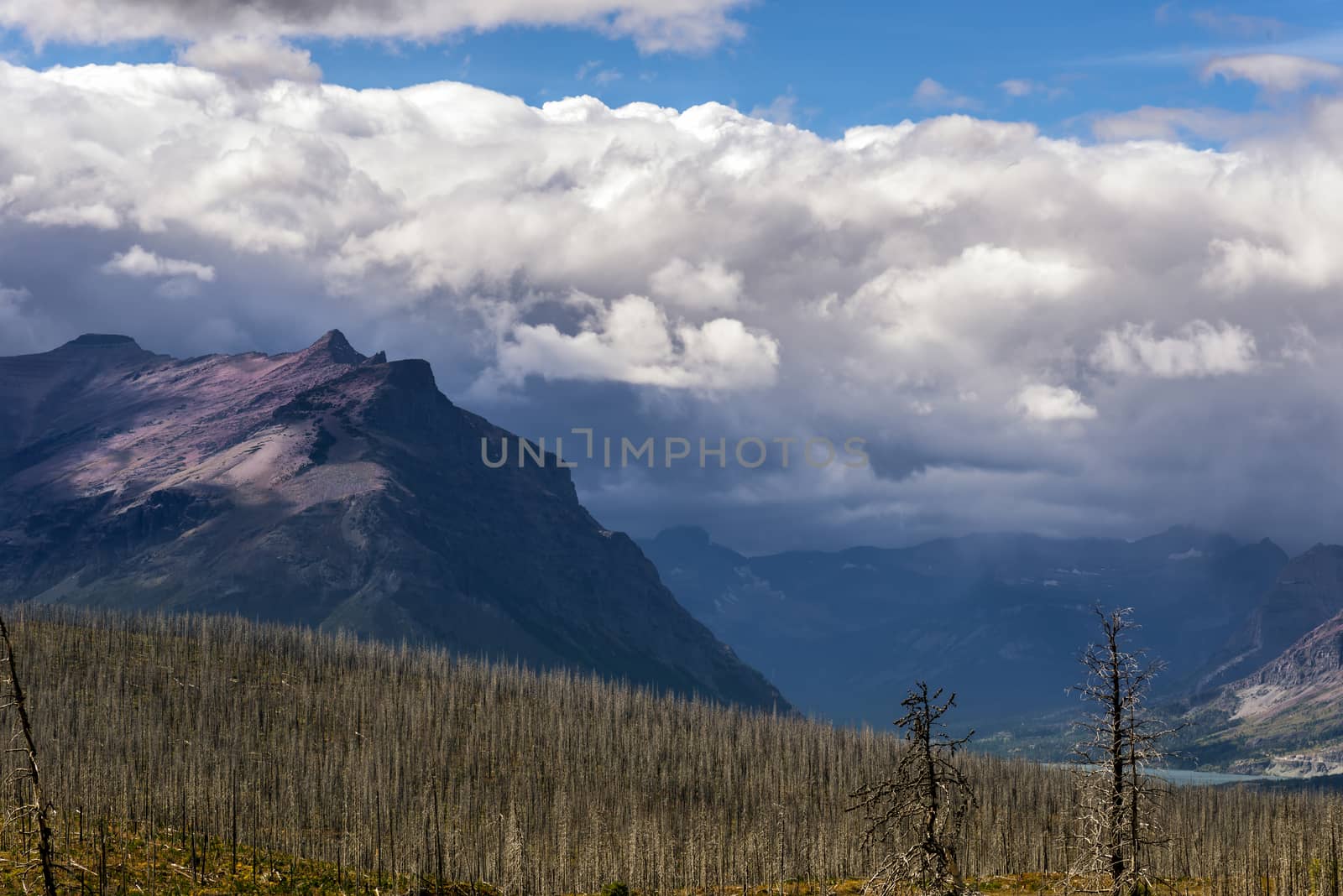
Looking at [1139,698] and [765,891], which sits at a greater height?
[1139,698]

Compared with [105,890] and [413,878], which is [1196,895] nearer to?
[413,878]

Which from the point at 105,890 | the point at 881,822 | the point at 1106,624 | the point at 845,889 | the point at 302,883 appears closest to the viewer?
the point at 881,822

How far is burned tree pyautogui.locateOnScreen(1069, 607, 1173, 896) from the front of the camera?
236 feet

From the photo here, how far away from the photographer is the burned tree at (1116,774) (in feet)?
236

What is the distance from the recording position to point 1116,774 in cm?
7400

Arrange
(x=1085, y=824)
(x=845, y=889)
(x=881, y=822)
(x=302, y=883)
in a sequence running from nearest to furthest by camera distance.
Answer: (x=881, y=822) → (x=1085, y=824) → (x=302, y=883) → (x=845, y=889)

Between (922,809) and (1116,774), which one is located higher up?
(922,809)

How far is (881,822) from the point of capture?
4781 cm

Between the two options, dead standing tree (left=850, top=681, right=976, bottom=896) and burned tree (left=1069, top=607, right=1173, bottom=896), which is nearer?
dead standing tree (left=850, top=681, right=976, bottom=896)

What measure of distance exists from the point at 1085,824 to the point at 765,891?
424ft

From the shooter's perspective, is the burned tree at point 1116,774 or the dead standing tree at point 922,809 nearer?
the dead standing tree at point 922,809

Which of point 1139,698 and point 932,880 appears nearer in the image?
point 932,880

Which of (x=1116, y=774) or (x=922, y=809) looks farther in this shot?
(x=1116, y=774)

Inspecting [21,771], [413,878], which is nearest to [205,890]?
[413,878]
